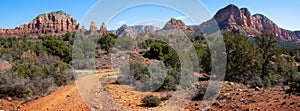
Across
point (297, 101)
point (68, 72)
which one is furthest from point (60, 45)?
point (297, 101)

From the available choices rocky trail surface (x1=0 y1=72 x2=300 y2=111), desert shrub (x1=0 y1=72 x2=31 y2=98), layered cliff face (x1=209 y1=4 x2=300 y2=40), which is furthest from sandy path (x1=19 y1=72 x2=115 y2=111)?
layered cliff face (x1=209 y1=4 x2=300 y2=40)

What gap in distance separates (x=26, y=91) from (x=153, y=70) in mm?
8422

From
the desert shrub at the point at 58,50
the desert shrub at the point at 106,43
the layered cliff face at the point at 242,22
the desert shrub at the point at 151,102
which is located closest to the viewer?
the desert shrub at the point at 151,102

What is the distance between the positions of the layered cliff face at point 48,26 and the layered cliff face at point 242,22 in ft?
189

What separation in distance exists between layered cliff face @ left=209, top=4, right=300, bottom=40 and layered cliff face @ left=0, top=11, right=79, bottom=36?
189 feet

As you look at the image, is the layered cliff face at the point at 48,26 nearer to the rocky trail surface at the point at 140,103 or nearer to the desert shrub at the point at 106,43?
the desert shrub at the point at 106,43

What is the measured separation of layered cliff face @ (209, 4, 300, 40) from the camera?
328ft

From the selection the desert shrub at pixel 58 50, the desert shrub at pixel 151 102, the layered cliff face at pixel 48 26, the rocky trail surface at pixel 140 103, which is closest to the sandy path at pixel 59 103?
the rocky trail surface at pixel 140 103

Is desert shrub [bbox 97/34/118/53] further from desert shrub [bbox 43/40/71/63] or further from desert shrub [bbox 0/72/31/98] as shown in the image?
desert shrub [bbox 0/72/31/98]

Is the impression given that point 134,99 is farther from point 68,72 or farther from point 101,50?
point 101,50

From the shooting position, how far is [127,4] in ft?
37.5

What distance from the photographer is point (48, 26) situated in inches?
4230

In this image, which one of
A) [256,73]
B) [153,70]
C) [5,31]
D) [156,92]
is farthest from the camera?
[5,31]

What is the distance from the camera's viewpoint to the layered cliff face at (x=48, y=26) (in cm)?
10738
